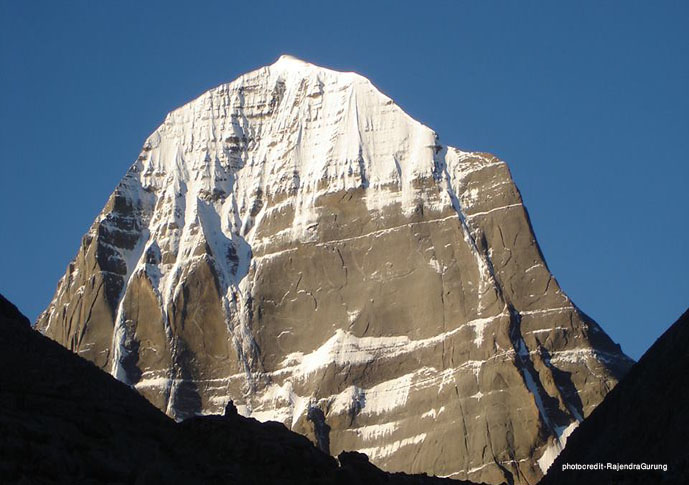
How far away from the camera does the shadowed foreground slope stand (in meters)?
73.7

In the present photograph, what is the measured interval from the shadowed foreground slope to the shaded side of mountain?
296 inches

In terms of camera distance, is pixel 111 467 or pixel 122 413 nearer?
pixel 111 467

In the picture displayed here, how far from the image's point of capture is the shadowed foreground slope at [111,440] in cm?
7369

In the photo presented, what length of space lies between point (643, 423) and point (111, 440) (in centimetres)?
2263

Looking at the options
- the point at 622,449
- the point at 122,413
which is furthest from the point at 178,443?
the point at 622,449

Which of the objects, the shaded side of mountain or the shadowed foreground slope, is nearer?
the shadowed foreground slope

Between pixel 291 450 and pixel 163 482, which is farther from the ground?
pixel 291 450

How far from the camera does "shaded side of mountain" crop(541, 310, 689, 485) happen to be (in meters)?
79.2

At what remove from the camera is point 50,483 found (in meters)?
Answer: 71.0

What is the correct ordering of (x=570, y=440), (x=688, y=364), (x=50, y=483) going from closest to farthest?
(x=50, y=483)
(x=688, y=364)
(x=570, y=440)

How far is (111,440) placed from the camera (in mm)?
79250

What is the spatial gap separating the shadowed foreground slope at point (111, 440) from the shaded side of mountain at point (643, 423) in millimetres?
7522

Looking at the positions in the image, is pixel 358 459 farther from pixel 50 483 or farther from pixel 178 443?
pixel 50 483

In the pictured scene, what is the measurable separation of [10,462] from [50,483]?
1.75 m
